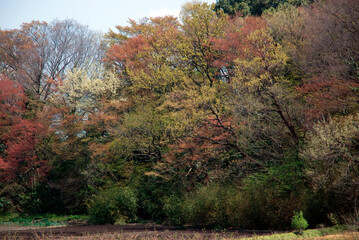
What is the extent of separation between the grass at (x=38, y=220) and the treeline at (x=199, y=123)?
1.59 meters

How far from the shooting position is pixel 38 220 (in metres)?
20.7

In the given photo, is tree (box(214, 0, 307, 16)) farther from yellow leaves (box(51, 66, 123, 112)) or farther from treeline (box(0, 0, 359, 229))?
yellow leaves (box(51, 66, 123, 112))

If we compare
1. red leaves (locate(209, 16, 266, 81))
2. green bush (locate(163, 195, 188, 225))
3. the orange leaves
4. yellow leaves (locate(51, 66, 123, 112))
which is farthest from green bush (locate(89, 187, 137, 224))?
the orange leaves

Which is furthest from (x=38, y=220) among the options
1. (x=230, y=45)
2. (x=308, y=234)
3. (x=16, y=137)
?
(x=308, y=234)

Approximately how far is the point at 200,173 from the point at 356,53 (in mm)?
9790

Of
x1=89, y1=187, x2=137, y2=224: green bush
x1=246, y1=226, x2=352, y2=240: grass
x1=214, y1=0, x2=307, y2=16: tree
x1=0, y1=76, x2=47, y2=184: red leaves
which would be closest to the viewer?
x1=246, y1=226, x2=352, y2=240: grass

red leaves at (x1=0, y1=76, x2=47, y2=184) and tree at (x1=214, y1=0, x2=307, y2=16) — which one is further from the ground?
tree at (x1=214, y1=0, x2=307, y2=16)

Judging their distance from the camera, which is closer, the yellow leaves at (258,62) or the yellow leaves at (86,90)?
the yellow leaves at (258,62)

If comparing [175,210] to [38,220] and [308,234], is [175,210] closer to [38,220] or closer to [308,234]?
[308,234]

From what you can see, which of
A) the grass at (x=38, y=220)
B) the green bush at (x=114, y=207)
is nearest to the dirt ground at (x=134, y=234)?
the green bush at (x=114, y=207)

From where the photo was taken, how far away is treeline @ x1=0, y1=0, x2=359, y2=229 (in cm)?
1299

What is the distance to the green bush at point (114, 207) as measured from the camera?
17.6 meters

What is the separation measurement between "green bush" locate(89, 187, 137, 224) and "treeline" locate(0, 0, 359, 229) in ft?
0.23

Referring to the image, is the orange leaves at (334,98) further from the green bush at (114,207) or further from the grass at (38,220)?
the grass at (38,220)
